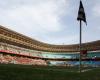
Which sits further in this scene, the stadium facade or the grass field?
the stadium facade

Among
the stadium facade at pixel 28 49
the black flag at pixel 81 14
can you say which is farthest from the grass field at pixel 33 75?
the stadium facade at pixel 28 49

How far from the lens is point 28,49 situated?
382 ft

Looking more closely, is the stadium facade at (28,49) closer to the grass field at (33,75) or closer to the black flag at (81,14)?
the grass field at (33,75)


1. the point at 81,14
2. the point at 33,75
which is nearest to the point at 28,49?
the point at 81,14

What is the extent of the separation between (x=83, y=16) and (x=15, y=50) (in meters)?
76.5

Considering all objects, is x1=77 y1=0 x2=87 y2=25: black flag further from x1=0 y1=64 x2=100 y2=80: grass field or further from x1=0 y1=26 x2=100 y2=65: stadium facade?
→ x1=0 y1=26 x2=100 y2=65: stadium facade

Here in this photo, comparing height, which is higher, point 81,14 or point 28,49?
point 28,49

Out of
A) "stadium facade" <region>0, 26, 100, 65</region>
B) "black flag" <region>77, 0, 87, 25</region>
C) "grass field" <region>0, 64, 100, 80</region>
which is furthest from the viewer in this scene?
"stadium facade" <region>0, 26, 100, 65</region>

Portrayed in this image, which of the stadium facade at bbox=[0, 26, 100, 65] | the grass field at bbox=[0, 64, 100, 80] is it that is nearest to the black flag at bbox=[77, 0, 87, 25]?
the grass field at bbox=[0, 64, 100, 80]

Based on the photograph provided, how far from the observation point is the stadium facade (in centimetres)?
9160

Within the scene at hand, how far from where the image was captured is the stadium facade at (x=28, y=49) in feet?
301

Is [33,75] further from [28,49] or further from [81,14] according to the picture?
[28,49]

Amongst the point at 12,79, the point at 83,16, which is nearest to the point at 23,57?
the point at 83,16

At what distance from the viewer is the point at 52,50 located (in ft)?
457
